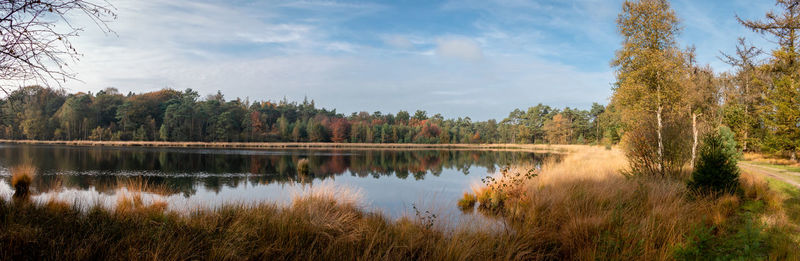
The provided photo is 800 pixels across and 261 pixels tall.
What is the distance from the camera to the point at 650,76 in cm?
1194

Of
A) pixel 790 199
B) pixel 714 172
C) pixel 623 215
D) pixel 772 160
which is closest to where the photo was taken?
pixel 623 215

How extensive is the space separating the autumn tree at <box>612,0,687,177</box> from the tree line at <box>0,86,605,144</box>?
2149 inches

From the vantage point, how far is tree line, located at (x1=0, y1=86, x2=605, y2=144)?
68125 mm

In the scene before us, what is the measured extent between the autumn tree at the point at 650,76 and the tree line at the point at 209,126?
5460 cm

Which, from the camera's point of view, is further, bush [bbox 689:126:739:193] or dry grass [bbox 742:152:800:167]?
dry grass [bbox 742:152:800:167]

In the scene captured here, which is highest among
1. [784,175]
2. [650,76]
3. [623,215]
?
[650,76]

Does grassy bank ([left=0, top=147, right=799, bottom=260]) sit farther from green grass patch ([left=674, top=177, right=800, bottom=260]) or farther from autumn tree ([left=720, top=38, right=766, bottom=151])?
autumn tree ([left=720, top=38, right=766, bottom=151])

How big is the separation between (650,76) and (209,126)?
248 feet

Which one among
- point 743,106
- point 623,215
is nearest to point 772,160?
point 743,106

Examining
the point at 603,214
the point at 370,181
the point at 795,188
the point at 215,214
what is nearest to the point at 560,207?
the point at 603,214

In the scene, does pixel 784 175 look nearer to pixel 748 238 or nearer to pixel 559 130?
pixel 748 238

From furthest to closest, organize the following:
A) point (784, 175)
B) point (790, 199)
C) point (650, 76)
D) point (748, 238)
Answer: point (784, 175) < point (650, 76) < point (790, 199) < point (748, 238)

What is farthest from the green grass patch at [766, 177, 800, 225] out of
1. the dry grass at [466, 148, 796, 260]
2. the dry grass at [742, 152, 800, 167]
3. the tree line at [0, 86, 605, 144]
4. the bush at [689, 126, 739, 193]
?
the tree line at [0, 86, 605, 144]

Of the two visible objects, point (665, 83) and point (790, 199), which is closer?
point (790, 199)
